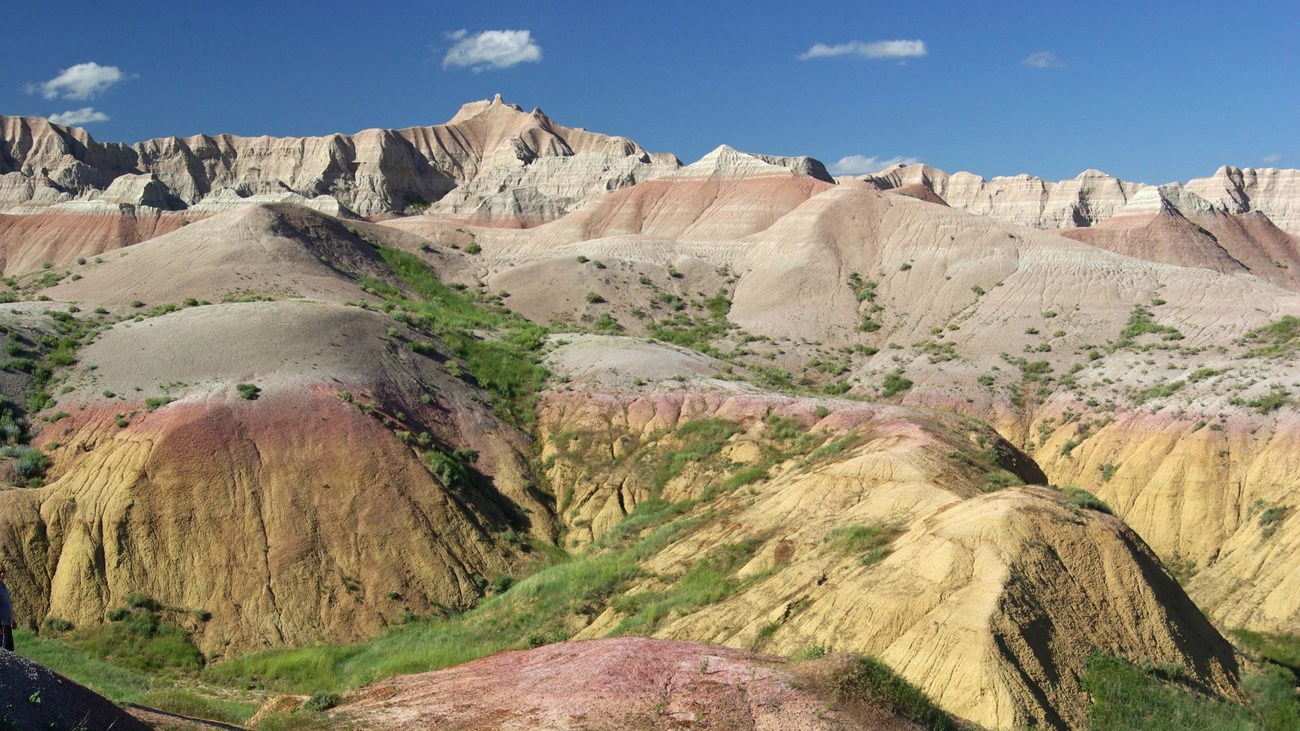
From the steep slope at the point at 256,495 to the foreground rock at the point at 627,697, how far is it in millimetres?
11427

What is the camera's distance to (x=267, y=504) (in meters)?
31.6

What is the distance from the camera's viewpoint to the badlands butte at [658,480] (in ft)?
63.6

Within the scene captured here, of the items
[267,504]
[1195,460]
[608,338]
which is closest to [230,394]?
[267,504]

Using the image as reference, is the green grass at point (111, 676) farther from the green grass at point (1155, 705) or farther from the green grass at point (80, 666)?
the green grass at point (1155, 705)

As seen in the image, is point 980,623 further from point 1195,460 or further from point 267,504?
point 1195,460

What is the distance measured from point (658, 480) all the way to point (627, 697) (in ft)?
66.7

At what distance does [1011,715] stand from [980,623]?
69.6 inches

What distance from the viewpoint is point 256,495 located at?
31.7m

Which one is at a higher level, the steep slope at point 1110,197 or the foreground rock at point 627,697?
the steep slope at point 1110,197

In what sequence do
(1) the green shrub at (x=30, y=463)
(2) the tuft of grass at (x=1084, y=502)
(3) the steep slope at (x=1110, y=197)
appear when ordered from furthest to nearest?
(3) the steep slope at (x=1110, y=197)
(1) the green shrub at (x=30, y=463)
(2) the tuft of grass at (x=1084, y=502)

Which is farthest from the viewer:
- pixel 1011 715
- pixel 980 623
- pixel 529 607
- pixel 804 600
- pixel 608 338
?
pixel 608 338

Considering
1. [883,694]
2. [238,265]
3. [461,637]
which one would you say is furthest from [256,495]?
[238,265]

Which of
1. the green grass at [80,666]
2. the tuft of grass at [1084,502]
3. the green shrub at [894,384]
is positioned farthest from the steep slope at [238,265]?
the tuft of grass at [1084,502]

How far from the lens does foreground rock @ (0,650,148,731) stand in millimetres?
11406
